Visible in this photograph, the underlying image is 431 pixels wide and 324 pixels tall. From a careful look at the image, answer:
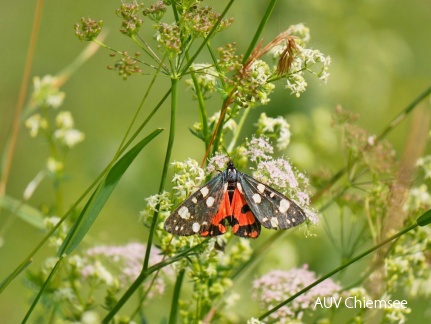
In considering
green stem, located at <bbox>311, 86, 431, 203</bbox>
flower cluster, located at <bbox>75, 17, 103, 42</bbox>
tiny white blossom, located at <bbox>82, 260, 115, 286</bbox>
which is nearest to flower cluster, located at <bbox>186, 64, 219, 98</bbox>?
flower cluster, located at <bbox>75, 17, 103, 42</bbox>

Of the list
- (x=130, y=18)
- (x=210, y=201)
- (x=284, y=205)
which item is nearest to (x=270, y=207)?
(x=284, y=205)

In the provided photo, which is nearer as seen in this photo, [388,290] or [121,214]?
[388,290]

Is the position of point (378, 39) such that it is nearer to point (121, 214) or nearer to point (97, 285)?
point (121, 214)

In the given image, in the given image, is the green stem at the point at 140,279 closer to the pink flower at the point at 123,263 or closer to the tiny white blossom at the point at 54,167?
the pink flower at the point at 123,263

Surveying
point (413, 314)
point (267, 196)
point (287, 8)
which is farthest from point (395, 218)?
point (287, 8)

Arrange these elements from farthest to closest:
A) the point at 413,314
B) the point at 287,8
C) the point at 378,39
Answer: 1. the point at 378,39
2. the point at 287,8
3. the point at 413,314

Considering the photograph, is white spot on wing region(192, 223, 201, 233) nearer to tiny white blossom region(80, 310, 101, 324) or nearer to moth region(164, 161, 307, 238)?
moth region(164, 161, 307, 238)

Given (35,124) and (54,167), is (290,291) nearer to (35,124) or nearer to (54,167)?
(54,167)
